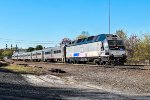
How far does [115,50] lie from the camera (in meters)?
41.2

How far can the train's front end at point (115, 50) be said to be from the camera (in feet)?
133

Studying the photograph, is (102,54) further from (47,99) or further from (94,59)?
(47,99)

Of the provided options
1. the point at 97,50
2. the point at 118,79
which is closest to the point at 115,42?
the point at 97,50

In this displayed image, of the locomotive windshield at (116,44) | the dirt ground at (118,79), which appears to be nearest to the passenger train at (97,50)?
the locomotive windshield at (116,44)

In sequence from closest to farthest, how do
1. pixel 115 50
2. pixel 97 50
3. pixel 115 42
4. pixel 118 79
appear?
pixel 118 79 < pixel 115 50 < pixel 115 42 < pixel 97 50

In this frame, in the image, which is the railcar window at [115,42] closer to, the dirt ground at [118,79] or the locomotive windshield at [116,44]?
the locomotive windshield at [116,44]

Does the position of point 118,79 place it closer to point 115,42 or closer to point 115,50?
point 115,50

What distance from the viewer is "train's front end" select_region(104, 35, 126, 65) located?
40.5m

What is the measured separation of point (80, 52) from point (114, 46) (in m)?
9.27

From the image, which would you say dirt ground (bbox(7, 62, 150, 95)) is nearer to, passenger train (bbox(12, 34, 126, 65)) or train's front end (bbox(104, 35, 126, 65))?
train's front end (bbox(104, 35, 126, 65))

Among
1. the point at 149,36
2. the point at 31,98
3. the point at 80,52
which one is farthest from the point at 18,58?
the point at 31,98

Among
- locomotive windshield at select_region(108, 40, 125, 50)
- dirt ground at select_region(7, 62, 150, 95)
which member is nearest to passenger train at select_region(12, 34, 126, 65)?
locomotive windshield at select_region(108, 40, 125, 50)

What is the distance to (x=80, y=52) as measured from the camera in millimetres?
50062

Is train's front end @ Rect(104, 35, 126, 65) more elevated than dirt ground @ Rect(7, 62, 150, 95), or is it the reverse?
train's front end @ Rect(104, 35, 126, 65)
